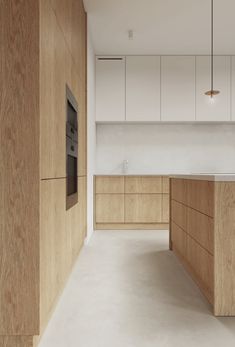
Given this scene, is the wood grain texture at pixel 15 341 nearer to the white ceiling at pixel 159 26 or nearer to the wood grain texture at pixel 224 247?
the wood grain texture at pixel 224 247

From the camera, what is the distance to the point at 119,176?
484 centimetres

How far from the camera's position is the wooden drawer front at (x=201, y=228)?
6.57 feet

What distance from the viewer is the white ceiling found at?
140 inches

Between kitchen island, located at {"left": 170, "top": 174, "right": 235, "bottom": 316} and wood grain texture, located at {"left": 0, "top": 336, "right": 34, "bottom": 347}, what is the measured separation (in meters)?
1.11

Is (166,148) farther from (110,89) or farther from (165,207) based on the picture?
(110,89)

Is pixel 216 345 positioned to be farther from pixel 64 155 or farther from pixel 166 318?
pixel 64 155

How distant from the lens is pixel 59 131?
2.08 meters

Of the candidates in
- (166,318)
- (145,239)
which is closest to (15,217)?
(166,318)

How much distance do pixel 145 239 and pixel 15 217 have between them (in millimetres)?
2907

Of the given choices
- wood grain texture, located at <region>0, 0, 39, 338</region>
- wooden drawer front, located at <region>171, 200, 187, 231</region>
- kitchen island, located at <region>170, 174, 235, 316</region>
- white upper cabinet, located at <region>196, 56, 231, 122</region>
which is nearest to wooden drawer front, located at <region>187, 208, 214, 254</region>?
kitchen island, located at <region>170, 174, 235, 316</region>

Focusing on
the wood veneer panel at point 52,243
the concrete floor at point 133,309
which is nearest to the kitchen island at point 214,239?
the concrete floor at point 133,309

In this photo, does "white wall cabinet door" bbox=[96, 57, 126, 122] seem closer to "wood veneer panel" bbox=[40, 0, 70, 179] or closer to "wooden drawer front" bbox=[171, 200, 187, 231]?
"wooden drawer front" bbox=[171, 200, 187, 231]

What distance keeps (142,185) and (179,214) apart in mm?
1703

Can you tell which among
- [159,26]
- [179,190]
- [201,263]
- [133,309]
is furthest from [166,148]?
[133,309]
